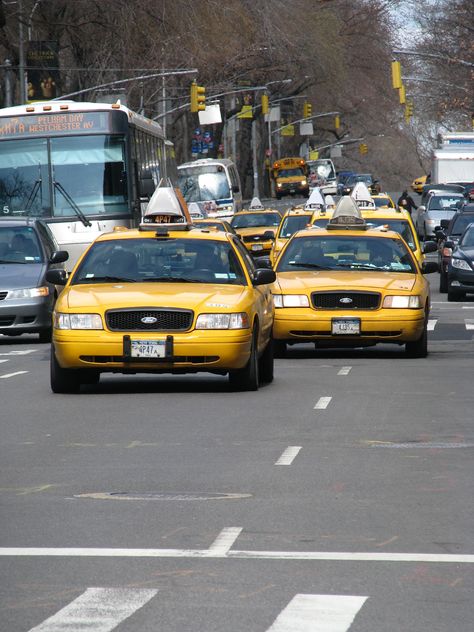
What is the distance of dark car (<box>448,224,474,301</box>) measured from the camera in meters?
31.9

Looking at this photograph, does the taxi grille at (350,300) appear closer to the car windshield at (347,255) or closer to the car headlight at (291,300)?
the car headlight at (291,300)

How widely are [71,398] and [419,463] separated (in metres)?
5.08

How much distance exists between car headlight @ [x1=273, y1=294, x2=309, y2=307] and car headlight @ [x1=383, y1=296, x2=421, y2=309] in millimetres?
879

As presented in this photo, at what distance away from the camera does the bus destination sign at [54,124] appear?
31.0 m

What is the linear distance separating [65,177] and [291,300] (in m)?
12.1

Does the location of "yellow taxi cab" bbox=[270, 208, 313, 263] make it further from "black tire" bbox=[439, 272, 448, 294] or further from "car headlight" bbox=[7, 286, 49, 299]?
"car headlight" bbox=[7, 286, 49, 299]

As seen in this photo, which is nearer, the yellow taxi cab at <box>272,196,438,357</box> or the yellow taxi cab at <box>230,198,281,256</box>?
the yellow taxi cab at <box>272,196,438,357</box>

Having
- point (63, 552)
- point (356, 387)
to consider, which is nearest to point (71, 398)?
point (356, 387)

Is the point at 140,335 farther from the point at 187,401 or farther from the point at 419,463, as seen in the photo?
the point at 419,463

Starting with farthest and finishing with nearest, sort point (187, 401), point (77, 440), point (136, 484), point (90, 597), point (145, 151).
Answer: point (145, 151), point (187, 401), point (77, 440), point (136, 484), point (90, 597)

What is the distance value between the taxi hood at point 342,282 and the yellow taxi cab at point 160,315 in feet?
10.3

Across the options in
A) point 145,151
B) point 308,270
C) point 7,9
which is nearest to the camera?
point 308,270

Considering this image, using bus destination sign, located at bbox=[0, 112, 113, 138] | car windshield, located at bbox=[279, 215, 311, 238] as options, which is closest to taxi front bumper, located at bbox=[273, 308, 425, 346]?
bus destination sign, located at bbox=[0, 112, 113, 138]

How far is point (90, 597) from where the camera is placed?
689cm
